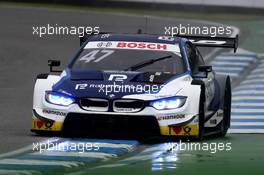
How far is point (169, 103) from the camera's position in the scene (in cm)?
1159

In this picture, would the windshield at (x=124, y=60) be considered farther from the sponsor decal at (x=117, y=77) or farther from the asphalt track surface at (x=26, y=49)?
the asphalt track surface at (x=26, y=49)

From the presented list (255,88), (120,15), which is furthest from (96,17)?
(255,88)

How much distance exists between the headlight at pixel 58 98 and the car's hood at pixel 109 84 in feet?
0.17

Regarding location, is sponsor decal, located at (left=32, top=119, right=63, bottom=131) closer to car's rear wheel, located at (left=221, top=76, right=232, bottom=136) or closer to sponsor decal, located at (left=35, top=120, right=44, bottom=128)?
sponsor decal, located at (left=35, top=120, right=44, bottom=128)

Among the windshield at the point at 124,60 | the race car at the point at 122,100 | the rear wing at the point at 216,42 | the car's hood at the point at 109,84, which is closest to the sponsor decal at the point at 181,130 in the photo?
the race car at the point at 122,100

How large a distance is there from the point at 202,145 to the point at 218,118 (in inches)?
66.0

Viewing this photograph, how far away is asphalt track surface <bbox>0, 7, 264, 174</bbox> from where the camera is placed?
399 inches

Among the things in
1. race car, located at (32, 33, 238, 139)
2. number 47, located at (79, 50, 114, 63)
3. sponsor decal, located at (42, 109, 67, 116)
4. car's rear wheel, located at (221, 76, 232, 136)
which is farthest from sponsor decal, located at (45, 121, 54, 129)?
car's rear wheel, located at (221, 76, 232, 136)

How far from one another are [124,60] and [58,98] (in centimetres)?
139

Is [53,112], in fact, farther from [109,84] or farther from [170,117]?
[170,117]

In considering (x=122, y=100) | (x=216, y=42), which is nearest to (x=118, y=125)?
(x=122, y=100)

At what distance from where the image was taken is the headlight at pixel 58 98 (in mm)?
11578

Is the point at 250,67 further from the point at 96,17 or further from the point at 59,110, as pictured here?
the point at 59,110

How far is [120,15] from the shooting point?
32844 millimetres
